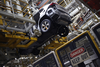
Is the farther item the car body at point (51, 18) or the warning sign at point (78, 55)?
the car body at point (51, 18)

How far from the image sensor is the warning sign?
4.20 meters

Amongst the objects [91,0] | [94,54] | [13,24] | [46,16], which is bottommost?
[94,54]

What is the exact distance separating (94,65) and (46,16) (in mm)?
3635

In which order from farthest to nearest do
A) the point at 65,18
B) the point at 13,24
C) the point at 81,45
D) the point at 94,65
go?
the point at 65,18 < the point at 13,24 < the point at 81,45 < the point at 94,65

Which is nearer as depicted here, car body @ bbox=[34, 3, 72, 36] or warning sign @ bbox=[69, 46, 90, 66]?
warning sign @ bbox=[69, 46, 90, 66]

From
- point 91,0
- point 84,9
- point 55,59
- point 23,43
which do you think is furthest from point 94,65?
point 84,9

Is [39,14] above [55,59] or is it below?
above

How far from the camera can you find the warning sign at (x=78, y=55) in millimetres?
4196

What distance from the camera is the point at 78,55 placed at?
14.3 ft

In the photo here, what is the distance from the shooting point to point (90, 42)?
418 centimetres

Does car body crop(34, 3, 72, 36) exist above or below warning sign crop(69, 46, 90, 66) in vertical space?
above

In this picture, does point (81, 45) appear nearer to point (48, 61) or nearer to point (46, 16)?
point (48, 61)

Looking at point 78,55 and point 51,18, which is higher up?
point 51,18

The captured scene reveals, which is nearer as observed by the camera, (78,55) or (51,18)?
(78,55)
